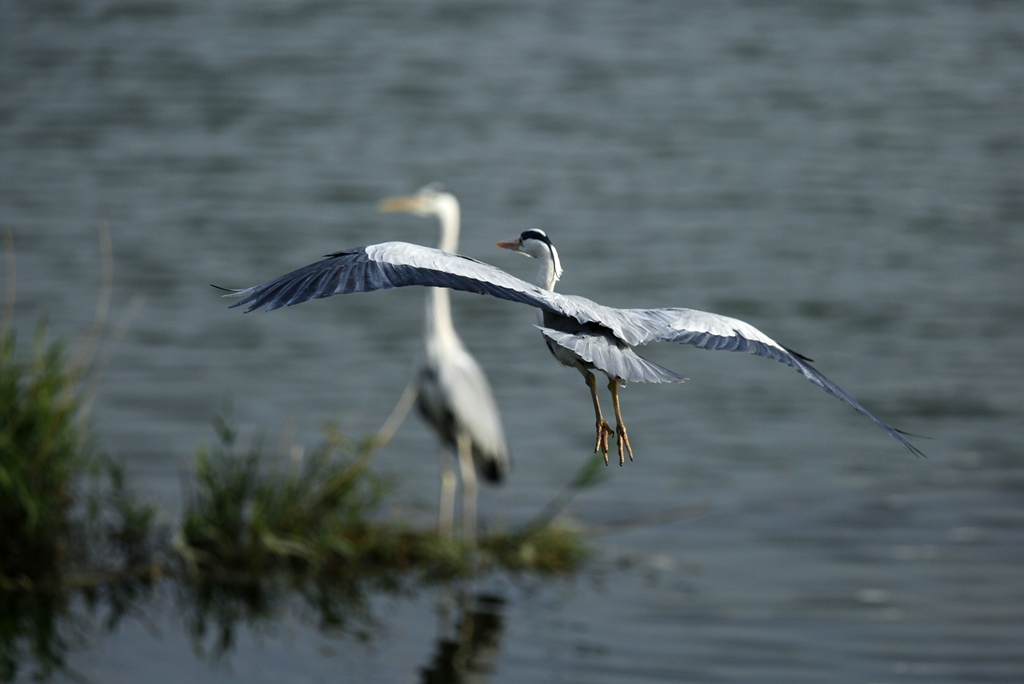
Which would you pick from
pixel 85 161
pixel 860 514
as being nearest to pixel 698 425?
pixel 860 514

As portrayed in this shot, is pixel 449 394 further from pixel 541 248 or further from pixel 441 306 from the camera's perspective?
pixel 541 248

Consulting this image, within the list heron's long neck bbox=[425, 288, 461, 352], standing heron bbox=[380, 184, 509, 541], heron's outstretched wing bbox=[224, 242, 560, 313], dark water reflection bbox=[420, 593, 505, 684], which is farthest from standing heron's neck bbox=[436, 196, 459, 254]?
heron's outstretched wing bbox=[224, 242, 560, 313]

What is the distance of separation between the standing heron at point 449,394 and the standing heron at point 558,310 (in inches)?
371

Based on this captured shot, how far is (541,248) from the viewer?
2.75m

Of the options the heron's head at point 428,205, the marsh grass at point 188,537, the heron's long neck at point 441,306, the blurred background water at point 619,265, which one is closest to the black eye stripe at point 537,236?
the marsh grass at point 188,537

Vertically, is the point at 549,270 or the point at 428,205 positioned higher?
the point at 549,270

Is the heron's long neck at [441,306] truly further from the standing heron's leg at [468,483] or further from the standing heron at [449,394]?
the standing heron's leg at [468,483]

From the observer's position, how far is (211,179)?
1211 inches

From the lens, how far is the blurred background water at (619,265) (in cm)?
1431

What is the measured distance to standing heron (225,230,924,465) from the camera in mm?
2682

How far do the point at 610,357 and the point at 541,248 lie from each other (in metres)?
0.27

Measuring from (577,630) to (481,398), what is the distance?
274cm

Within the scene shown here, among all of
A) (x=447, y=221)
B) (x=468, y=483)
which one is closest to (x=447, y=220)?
(x=447, y=221)

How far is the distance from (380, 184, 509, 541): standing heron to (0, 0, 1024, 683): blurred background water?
112 centimetres
